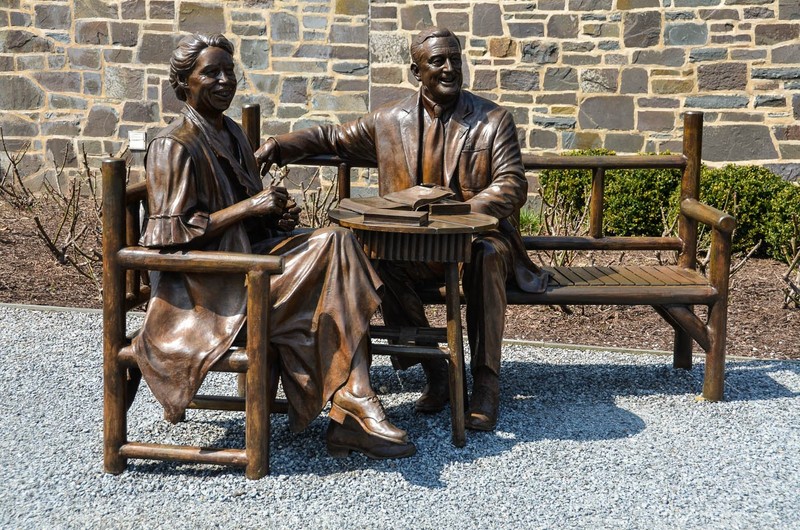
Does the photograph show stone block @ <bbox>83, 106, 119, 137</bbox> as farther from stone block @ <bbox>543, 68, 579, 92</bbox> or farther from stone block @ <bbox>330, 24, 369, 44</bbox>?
stone block @ <bbox>543, 68, 579, 92</bbox>

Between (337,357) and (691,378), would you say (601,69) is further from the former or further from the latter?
(337,357)

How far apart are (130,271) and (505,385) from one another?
6.22 ft

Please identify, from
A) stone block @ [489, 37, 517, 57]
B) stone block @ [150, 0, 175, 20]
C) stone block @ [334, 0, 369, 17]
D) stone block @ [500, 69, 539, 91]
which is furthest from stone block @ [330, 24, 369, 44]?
stone block @ [150, 0, 175, 20]

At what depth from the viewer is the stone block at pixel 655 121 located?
9.71 metres

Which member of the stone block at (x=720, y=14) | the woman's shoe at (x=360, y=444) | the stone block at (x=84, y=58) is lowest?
the woman's shoe at (x=360, y=444)

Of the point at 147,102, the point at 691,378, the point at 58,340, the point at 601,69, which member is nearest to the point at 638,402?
the point at 691,378

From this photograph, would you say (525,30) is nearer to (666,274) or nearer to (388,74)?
(388,74)

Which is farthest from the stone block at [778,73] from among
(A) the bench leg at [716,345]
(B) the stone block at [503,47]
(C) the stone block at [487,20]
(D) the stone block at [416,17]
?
(A) the bench leg at [716,345]

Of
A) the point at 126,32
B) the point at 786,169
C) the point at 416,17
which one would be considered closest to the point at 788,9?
the point at 786,169

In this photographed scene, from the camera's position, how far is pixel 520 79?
9898 millimetres

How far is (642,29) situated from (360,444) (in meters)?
6.44

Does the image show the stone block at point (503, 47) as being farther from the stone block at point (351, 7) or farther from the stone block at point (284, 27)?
the stone block at point (284, 27)

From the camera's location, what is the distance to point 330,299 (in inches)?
164

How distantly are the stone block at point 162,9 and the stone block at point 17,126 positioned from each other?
5.80 ft
